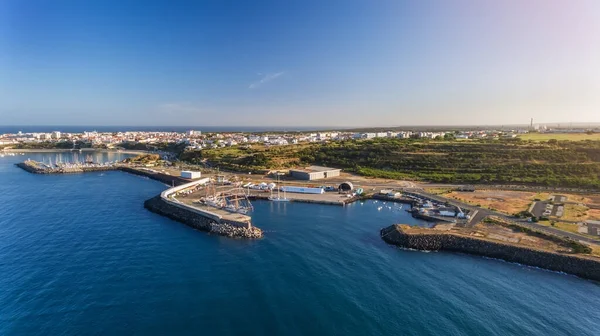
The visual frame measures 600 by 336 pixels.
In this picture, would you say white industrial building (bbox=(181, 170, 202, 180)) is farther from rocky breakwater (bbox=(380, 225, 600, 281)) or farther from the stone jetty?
rocky breakwater (bbox=(380, 225, 600, 281))

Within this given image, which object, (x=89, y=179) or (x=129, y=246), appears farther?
(x=89, y=179)

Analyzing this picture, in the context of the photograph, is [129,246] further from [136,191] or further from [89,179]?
[89,179]

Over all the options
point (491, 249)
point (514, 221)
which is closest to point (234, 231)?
point (491, 249)

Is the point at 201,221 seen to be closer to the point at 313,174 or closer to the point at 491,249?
the point at 491,249

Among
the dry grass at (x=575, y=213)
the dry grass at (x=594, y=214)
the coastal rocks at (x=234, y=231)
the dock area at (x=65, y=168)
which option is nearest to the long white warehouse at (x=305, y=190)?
the coastal rocks at (x=234, y=231)

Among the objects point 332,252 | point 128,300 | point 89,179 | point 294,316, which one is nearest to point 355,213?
point 332,252

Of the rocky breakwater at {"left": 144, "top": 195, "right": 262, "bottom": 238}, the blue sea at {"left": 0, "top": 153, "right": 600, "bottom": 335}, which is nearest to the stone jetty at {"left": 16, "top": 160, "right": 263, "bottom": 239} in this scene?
the rocky breakwater at {"left": 144, "top": 195, "right": 262, "bottom": 238}

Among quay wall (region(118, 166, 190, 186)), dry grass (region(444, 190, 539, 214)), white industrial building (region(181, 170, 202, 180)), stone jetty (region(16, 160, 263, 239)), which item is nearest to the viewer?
stone jetty (region(16, 160, 263, 239))

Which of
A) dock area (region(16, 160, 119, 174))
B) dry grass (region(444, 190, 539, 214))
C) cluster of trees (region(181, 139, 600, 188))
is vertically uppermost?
cluster of trees (region(181, 139, 600, 188))
